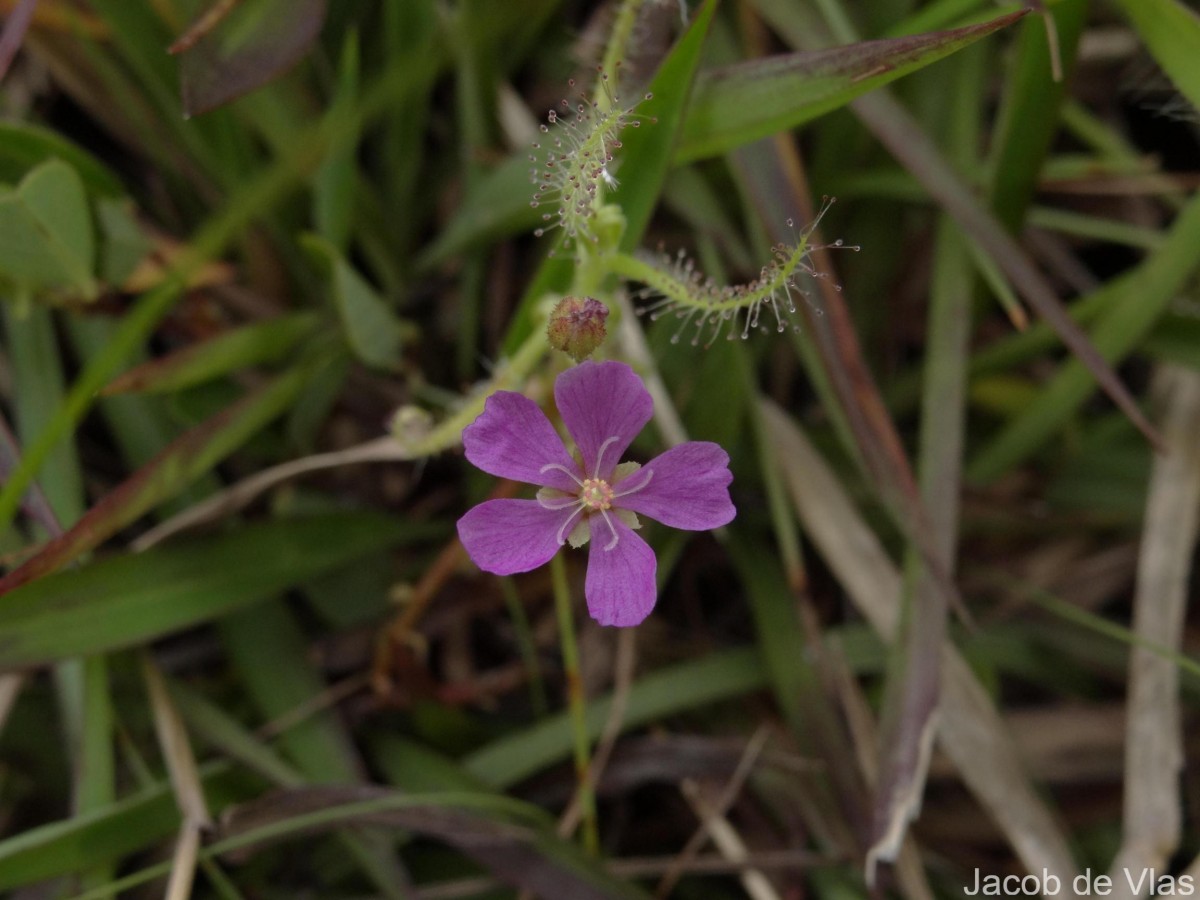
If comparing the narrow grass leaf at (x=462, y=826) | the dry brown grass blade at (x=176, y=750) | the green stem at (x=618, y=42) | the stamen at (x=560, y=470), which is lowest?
the narrow grass leaf at (x=462, y=826)

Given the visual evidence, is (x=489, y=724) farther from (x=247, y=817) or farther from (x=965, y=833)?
(x=965, y=833)

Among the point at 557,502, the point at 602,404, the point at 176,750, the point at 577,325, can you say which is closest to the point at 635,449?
the point at 557,502

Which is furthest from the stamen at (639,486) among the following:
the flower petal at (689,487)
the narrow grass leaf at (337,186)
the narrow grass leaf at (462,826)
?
the narrow grass leaf at (337,186)

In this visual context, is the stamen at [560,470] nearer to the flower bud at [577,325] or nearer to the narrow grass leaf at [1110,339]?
the flower bud at [577,325]

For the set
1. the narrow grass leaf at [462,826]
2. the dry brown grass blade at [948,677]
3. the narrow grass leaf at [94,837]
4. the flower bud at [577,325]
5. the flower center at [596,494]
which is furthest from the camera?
the dry brown grass blade at [948,677]

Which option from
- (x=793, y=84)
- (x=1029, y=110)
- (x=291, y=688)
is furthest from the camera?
(x=291, y=688)

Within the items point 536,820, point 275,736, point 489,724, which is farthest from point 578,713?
point 275,736

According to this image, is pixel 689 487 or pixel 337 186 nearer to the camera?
pixel 689 487

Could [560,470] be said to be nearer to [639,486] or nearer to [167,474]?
[639,486]
